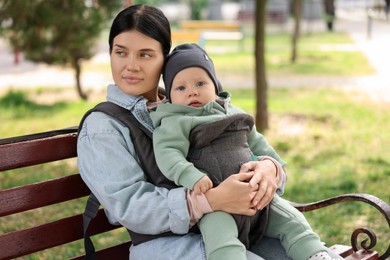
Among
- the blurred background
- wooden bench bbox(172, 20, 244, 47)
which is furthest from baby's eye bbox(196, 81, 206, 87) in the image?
wooden bench bbox(172, 20, 244, 47)

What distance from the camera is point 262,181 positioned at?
2.67m

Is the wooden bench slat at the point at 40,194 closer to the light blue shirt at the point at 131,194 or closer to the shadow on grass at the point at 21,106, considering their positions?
the light blue shirt at the point at 131,194

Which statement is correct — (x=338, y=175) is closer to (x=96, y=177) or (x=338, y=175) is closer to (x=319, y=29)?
(x=96, y=177)

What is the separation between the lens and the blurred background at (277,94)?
19.8 feet

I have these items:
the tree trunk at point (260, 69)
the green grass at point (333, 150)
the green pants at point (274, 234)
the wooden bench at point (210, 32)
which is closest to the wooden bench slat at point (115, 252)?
the green pants at point (274, 234)

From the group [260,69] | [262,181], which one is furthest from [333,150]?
[262,181]

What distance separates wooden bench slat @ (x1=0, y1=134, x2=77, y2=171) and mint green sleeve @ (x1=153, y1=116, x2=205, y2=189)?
0.50 metres

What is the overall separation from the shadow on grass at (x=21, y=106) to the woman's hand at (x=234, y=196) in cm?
833

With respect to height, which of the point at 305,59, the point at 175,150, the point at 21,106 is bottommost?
the point at 305,59

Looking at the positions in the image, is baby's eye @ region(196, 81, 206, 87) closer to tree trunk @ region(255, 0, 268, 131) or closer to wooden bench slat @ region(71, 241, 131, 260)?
wooden bench slat @ region(71, 241, 131, 260)

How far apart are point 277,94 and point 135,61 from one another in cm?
845

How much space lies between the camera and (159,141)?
259cm

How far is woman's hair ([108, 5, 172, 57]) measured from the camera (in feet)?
9.06

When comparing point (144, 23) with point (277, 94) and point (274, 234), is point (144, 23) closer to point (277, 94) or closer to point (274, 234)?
→ point (274, 234)
